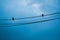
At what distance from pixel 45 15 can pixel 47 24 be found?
20 centimetres

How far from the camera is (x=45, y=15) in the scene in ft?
5.49

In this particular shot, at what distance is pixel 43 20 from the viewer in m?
1.67

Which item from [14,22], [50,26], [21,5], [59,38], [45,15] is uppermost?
[21,5]

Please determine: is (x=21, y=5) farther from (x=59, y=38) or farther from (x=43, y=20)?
(x=59, y=38)

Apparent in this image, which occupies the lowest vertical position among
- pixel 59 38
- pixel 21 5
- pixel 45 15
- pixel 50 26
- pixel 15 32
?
pixel 59 38

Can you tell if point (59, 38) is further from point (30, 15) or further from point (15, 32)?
point (15, 32)

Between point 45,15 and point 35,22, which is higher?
point 45,15

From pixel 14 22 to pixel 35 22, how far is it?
0.44m

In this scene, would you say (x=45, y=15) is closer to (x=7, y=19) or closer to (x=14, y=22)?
(x=14, y=22)

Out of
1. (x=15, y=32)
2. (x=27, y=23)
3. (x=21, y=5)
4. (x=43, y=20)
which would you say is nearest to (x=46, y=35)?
(x=43, y=20)

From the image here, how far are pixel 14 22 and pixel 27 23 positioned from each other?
0.28 m

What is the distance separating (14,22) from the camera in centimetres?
169

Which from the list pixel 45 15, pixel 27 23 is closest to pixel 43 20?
pixel 45 15

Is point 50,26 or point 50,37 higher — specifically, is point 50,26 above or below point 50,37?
above
